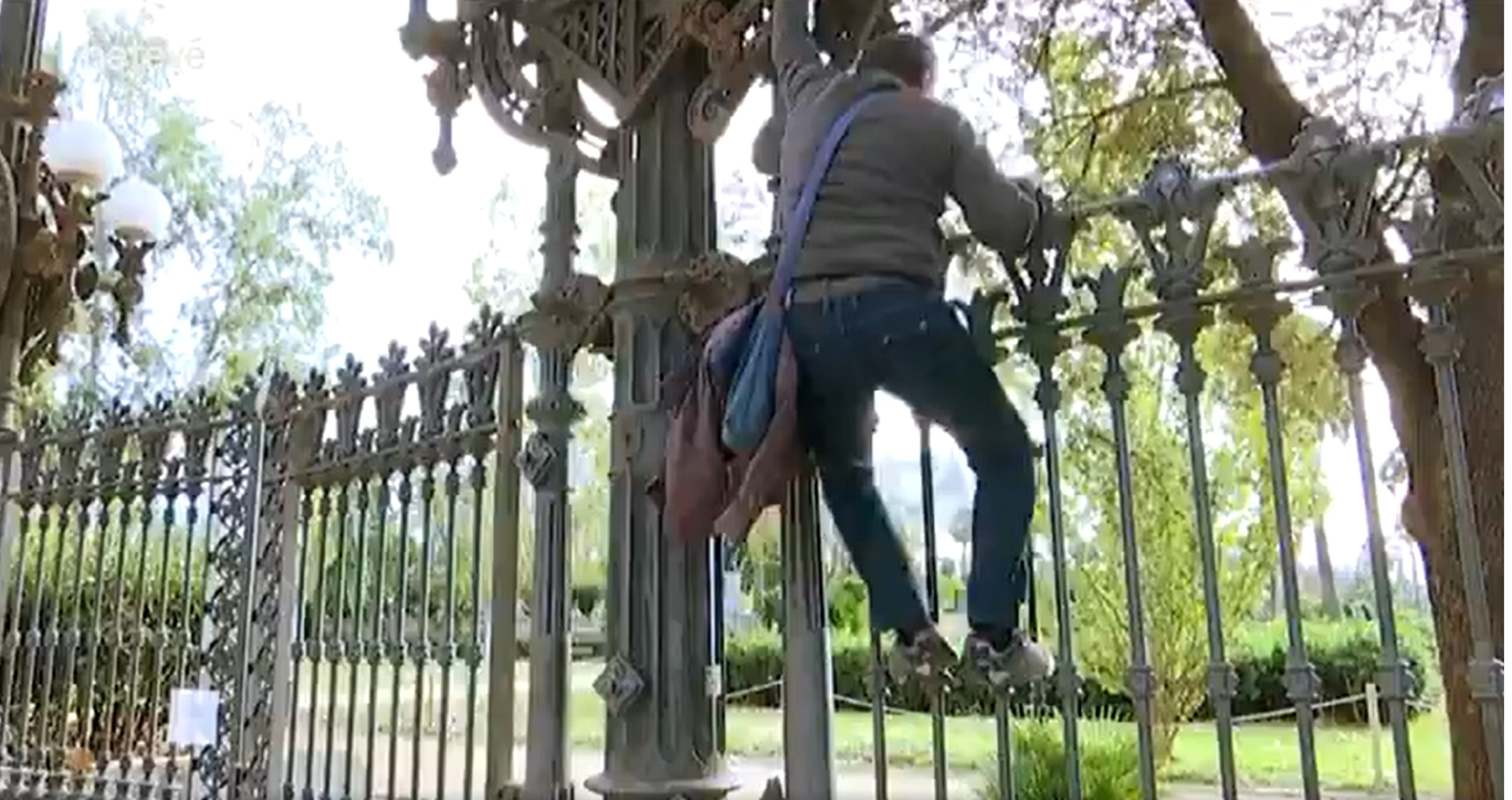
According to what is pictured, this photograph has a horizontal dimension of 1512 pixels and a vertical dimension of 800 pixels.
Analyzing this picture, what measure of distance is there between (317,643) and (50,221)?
3163 millimetres

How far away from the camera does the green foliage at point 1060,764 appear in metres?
5.68

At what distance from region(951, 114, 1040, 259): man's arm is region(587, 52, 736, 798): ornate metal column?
0.83 m

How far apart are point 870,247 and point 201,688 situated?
9.67 feet

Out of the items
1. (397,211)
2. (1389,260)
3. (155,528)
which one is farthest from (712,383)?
(397,211)

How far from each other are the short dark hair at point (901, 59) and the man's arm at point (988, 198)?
0.53 feet

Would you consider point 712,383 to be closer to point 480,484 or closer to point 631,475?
point 631,475

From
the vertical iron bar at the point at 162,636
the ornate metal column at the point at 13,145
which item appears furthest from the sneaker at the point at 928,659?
the ornate metal column at the point at 13,145

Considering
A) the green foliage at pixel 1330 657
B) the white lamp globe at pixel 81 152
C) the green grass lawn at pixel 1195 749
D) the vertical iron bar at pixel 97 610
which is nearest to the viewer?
the vertical iron bar at pixel 97 610

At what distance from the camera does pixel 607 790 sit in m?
2.71

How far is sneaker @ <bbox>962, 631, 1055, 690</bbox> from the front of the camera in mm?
2242

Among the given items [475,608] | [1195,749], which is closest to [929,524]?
[475,608]

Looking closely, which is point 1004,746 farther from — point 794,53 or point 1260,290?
point 794,53

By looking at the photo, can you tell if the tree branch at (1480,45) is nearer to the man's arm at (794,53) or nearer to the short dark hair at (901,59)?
the short dark hair at (901,59)

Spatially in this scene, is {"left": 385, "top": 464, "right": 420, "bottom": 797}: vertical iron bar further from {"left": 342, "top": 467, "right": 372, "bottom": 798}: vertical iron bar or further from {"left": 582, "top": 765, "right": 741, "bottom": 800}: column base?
{"left": 582, "top": 765, "right": 741, "bottom": 800}: column base
